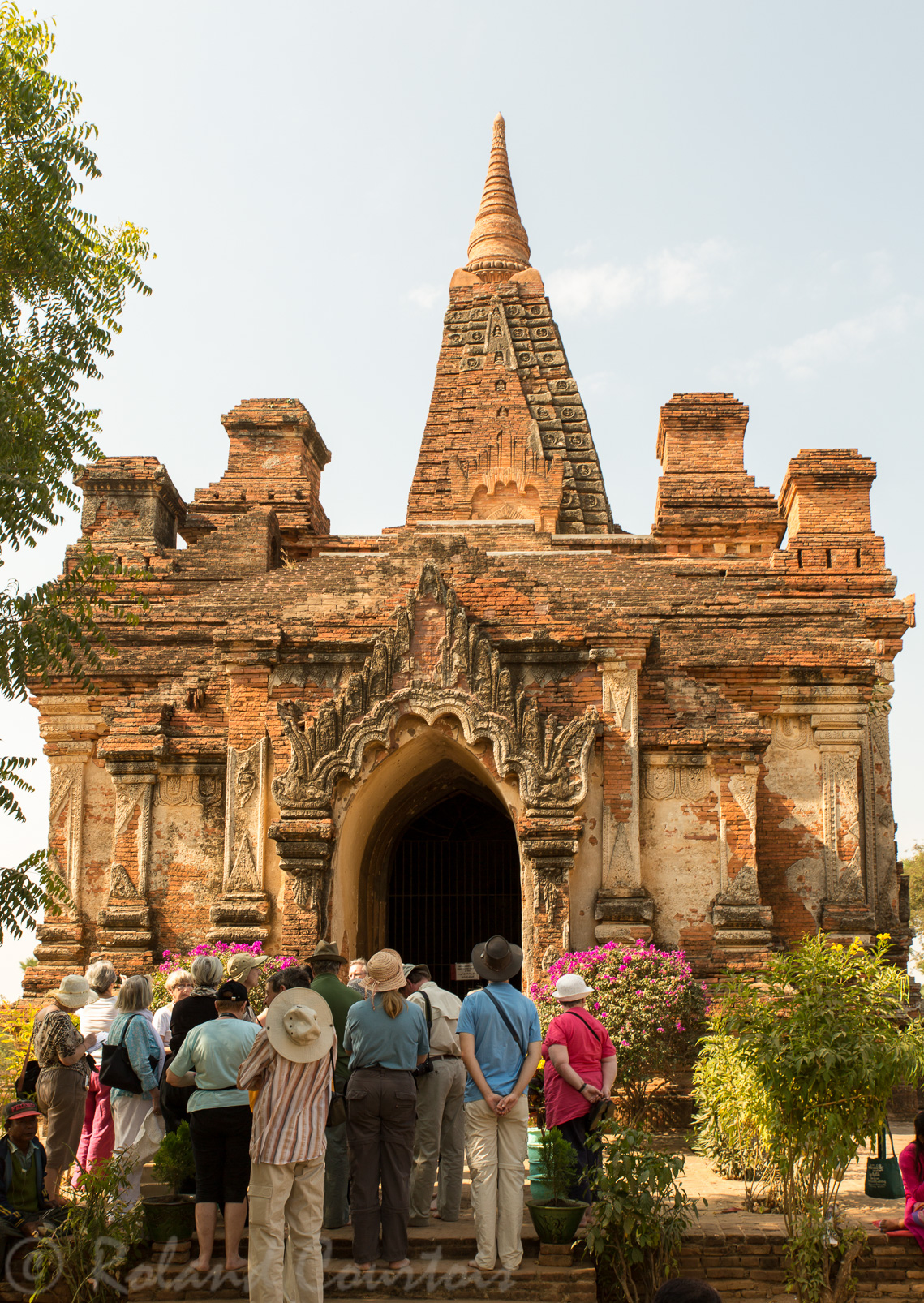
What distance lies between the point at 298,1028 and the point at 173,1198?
1819mm

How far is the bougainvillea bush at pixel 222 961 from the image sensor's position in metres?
10.8

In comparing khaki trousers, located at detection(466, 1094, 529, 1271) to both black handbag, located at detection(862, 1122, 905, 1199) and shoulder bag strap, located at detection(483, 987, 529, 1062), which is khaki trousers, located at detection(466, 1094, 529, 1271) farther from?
black handbag, located at detection(862, 1122, 905, 1199)

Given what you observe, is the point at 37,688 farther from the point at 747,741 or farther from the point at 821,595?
the point at 821,595

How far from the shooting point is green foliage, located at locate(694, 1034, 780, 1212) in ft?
25.6

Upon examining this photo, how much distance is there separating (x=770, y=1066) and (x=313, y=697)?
260 inches

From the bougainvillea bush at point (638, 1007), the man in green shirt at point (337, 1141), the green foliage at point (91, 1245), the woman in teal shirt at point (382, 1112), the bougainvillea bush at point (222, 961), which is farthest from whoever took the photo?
the bougainvillea bush at point (222, 961)

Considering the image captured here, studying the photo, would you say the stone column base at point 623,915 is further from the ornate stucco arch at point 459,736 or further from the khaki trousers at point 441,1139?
the khaki trousers at point 441,1139

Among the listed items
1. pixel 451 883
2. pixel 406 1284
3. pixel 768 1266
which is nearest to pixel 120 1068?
pixel 406 1284

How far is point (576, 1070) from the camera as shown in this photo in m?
7.61

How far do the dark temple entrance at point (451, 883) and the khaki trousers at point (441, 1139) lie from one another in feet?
21.6

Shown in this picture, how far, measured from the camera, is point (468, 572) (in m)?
12.9

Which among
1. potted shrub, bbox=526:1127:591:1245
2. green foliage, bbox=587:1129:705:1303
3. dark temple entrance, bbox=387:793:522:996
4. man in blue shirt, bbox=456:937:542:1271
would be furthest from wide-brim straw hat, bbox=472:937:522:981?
dark temple entrance, bbox=387:793:522:996

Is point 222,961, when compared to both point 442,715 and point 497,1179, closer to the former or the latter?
point 442,715

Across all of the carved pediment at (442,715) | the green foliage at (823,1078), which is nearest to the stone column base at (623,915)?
the carved pediment at (442,715)
